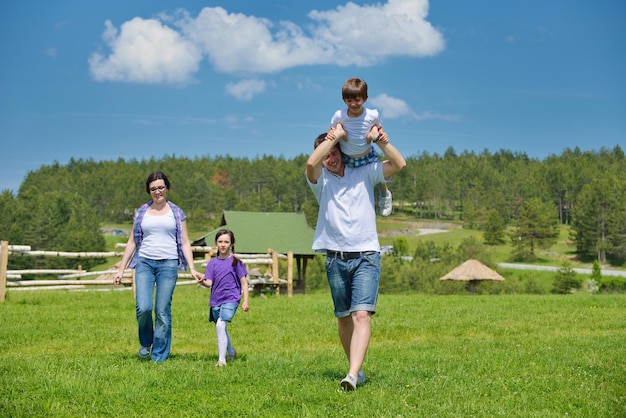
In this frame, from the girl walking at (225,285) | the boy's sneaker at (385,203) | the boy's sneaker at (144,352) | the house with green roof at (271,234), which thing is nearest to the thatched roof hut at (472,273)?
the house with green roof at (271,234)

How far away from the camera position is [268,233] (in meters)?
34.1

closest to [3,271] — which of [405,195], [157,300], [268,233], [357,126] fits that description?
[157,300]

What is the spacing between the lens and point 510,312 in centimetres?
1510

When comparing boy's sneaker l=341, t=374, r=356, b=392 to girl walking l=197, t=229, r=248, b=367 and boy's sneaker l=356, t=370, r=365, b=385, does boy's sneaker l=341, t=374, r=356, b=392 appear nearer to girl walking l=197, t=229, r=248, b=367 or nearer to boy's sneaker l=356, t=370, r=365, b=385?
boy's sneaker l=356, t=370, r=365, b=385

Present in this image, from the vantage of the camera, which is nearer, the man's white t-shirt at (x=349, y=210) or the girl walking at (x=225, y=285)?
the man's white t-shirt at (x=349, y=210)

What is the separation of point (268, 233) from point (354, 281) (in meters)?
27.7

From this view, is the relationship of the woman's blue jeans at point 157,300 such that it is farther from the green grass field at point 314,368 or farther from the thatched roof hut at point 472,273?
the thatched roof hut at point 472,273

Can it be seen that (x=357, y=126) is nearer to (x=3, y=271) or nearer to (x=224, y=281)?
(x=224, y=281)

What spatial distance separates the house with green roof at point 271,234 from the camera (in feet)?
108

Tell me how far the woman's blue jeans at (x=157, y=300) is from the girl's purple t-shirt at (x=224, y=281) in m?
0.53

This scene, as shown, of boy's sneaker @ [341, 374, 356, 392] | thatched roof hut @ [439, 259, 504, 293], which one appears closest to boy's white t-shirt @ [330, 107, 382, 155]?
boy's sneaker @ [341, 374, 356, 392]

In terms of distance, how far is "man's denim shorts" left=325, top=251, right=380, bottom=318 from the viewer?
21.1ft

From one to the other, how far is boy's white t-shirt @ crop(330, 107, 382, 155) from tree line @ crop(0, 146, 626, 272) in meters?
93.0

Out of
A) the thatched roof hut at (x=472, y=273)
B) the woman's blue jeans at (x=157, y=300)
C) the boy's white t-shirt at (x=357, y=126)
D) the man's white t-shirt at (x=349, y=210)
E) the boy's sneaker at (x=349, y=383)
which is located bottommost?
the thatched roof hut at (x=472, y=273)
